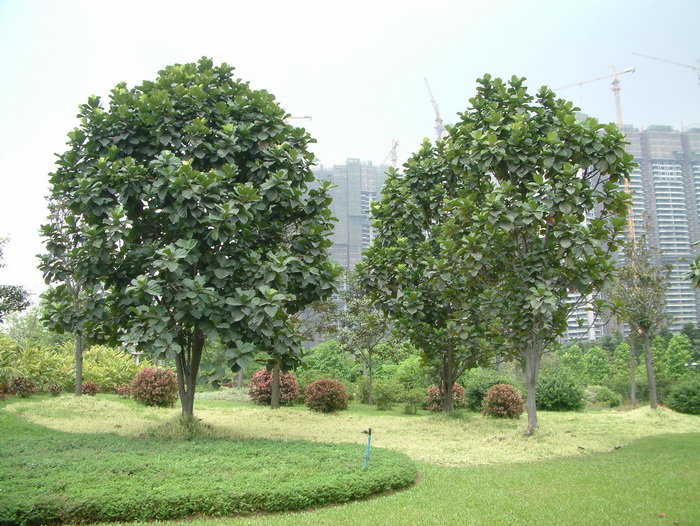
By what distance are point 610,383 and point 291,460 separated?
Result: 26.2m

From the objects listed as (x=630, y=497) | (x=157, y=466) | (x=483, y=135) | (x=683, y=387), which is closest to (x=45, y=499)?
(x=157, y=466)

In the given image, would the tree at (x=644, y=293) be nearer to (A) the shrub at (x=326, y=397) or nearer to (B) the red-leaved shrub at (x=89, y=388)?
(A) the shrub at (x=326, y=397)

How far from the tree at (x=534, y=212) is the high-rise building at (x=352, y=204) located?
39.0 m

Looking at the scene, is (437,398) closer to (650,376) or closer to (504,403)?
(504,403)

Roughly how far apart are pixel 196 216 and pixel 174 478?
4.25m

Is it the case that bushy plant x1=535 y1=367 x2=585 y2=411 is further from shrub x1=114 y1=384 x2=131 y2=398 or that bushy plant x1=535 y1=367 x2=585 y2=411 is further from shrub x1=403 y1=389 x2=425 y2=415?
shrub x1=114 y1=384 x2=131 y2=398

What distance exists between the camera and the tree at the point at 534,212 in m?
10.2

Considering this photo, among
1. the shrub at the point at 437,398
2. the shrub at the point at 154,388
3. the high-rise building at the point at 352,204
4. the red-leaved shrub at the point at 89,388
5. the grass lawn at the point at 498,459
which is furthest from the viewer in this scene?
the high-rise building at the point at 352,204

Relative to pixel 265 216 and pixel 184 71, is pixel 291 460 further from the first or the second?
pixel 184 71

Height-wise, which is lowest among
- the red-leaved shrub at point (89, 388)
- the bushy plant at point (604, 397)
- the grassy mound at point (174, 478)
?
the bushy plant at point (604, 397)

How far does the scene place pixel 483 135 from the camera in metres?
11.0

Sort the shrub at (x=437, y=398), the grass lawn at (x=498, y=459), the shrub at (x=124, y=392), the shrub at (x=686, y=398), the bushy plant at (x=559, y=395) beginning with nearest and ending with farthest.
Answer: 1. the grass lawn at (x=498, y=459)
2. the shrub at (x=686, y=398)
3. the shrub at (x=437, y=398)
4. the shrub at (x=124, y=392)
5. the bushy plant at (x=559, y=395)

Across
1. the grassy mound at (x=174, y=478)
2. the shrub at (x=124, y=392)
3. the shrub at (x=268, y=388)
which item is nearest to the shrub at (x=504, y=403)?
the shrub at (x=268, y=388)

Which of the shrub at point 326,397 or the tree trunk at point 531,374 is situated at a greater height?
the tree trunk at point 531,374
